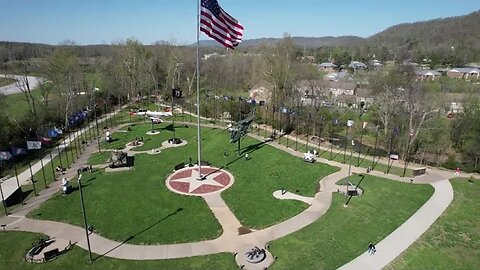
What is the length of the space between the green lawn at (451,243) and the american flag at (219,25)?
21143 millimetres

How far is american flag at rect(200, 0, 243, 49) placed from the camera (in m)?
27.0

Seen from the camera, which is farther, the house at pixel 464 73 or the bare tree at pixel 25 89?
the house at pixel 464 73

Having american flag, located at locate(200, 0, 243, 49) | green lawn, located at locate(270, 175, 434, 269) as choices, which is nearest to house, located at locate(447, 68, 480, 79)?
green lawn, located at locate(270, 175, 434, 269)

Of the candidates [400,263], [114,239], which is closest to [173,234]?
[114,239]

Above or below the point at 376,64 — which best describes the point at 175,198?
below

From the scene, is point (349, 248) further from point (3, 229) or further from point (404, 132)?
point (404, 132)

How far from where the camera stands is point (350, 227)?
1048 inches

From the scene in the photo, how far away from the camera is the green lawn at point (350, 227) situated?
74.9 feet

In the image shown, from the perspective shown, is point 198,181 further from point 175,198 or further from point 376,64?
point 376,64

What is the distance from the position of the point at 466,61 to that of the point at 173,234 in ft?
519

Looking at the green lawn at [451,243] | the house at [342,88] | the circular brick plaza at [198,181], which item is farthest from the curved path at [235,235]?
the house at [342,88]

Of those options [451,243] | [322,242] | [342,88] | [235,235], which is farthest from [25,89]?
[342,88]

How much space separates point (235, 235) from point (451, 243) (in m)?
16.1

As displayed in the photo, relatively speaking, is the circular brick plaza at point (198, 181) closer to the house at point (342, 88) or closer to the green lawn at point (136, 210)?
the green lawn at point (136, 210)
